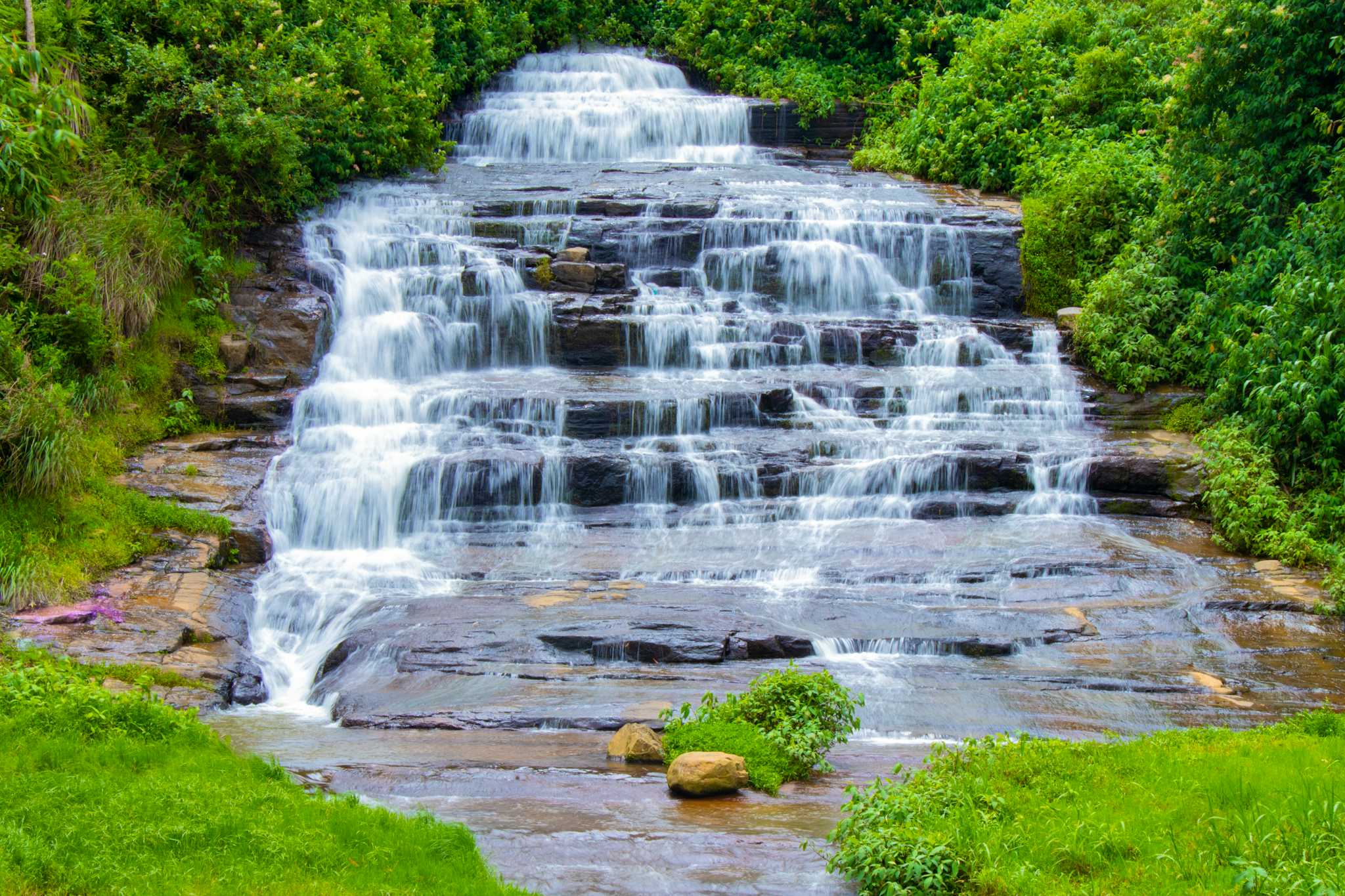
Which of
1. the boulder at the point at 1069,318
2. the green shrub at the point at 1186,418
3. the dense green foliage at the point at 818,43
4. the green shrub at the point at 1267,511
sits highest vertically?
the dense green foliage at the point at 818,43

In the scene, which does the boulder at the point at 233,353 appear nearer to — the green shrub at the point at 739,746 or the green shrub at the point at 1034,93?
the green shrub at the point at 739,746

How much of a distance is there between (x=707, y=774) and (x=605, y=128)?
20.3 m

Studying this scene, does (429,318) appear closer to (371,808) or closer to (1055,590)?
(1055,590)

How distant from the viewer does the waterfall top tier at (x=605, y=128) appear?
2483 centimetres

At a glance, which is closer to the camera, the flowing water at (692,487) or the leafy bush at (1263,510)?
the flowing water at (692,487)

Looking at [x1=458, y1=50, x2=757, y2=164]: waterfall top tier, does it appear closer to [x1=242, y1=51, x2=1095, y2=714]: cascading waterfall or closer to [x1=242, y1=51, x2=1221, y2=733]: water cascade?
[x1=242, y1=51, x2=1221, y2=733]: water cascade

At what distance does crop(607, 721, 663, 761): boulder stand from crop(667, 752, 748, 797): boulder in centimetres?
55

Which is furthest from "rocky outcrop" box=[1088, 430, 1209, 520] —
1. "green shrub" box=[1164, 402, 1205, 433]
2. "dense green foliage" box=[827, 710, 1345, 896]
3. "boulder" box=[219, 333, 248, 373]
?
"boulder" box=[219, 333, 248, 373]

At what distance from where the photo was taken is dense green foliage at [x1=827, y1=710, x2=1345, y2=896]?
17.0 feet

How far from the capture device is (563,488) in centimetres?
1370

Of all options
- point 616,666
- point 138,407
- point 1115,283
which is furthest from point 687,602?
point 1115,283

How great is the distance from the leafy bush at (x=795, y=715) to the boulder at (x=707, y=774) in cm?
41

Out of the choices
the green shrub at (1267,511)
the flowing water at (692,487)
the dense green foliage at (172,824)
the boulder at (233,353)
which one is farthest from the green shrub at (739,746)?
the boulder at (233,353)

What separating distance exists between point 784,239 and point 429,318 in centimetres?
613
